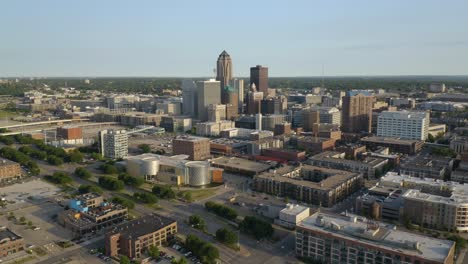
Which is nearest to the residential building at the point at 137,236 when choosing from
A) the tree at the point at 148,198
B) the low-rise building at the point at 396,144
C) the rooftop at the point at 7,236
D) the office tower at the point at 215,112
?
the rooftop at the point at 7,236

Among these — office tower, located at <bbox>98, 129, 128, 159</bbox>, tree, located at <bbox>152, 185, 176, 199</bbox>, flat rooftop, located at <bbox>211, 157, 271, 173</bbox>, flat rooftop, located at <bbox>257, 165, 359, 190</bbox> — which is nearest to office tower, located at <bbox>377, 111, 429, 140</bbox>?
flat rooftop, located at <bbox>211, 157, 271, 173</bbox>

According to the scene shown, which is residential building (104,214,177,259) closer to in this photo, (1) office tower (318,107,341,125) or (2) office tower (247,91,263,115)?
(1) office tower (318,107,341,125)

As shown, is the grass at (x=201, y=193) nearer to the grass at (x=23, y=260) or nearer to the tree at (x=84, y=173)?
the tree at (x=84, y=173)

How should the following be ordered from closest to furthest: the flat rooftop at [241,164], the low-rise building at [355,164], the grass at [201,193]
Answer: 1. the grass at [201,193]
2. the low-rise building at [355,164]
3. the flat rooftop at [241,164]

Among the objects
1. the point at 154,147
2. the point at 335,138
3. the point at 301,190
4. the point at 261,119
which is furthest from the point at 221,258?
the point at 261,119


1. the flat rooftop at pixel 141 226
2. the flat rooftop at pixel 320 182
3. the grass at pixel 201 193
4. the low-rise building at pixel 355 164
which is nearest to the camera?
the flat rooftop at pixel 141 226

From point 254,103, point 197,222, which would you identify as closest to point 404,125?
point 254,103
